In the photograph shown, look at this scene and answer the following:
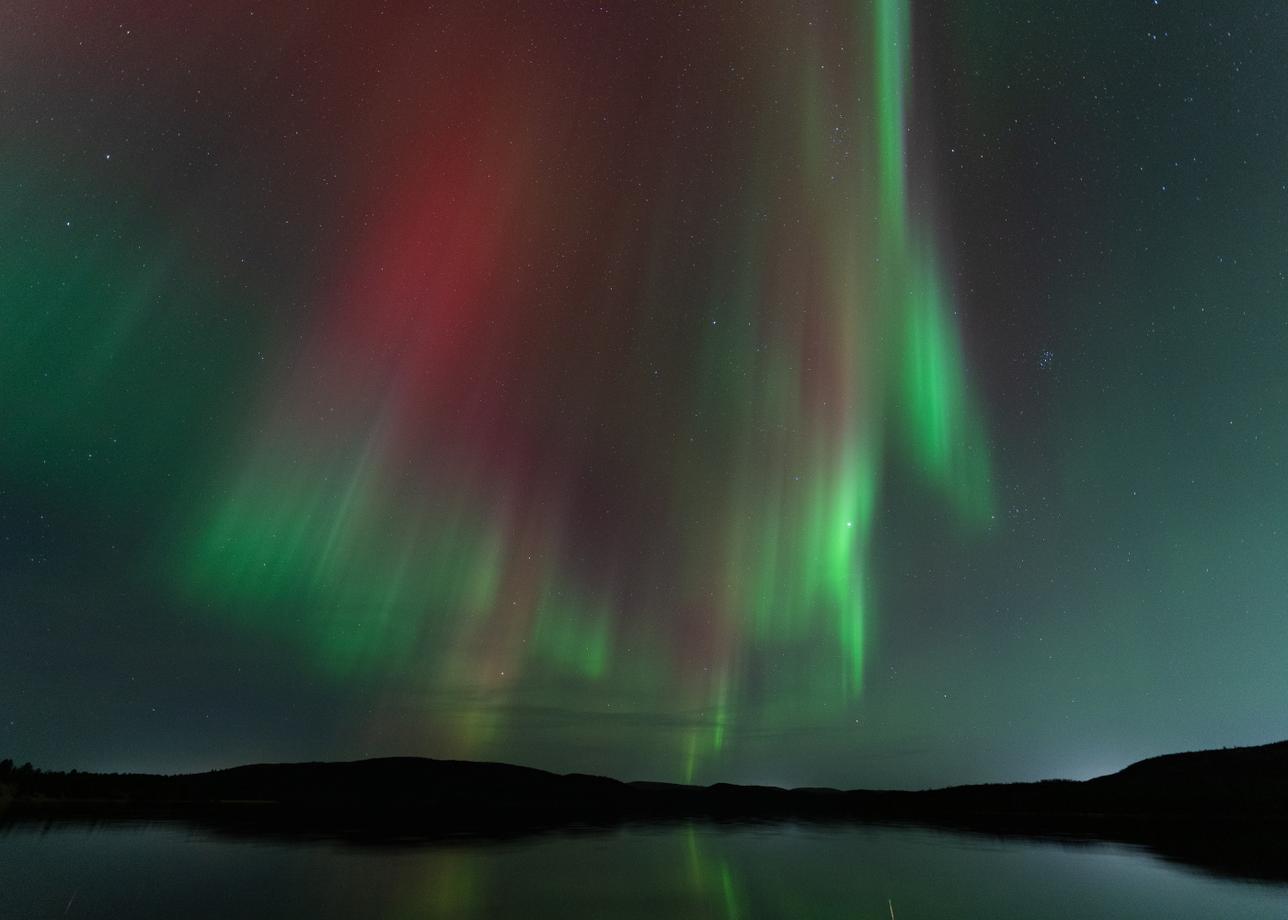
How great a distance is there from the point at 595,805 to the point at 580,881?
12495 centimetres

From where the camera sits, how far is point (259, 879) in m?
30.2

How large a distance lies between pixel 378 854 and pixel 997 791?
141795 mm

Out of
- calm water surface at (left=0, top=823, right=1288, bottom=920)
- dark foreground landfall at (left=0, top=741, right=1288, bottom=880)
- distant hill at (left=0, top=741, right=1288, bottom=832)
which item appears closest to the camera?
calm water surface at (left=0, top=823, right=1288, bottom=920)

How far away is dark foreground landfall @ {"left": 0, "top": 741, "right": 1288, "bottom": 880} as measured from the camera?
2591 inches

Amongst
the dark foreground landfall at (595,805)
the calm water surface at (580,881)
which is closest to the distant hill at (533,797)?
the dark foreground landfall at (595,805)

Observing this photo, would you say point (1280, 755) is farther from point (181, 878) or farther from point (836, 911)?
point (181, 878)

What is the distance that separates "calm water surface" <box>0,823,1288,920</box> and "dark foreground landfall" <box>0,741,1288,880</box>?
31.8 ft

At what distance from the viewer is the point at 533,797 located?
582 feet

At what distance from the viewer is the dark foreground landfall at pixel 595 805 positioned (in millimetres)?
65812

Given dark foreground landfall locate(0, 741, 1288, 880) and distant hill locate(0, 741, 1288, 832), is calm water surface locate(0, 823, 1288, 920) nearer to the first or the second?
dark foreground landfall locate(0, 741, 1288, 880)

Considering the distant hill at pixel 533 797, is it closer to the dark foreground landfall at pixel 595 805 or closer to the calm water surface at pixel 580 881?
the dark foreground landfall at pixel 595 805

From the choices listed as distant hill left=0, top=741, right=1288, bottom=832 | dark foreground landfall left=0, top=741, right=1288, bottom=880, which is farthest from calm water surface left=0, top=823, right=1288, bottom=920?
distant hill left=0, top=741, right=1288, bottom=832

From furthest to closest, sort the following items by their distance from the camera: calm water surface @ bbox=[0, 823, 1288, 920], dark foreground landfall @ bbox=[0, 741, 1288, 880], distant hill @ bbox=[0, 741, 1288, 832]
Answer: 1. distant hill @ bbox=[0, 741, 1288, 832]
2. dark foreground landfall @ bbox=[0, 741, 1288, 880]
3. calm water surface @ bbox=[0, 823, 1288, 920]

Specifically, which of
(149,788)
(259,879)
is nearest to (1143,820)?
(259,879)
